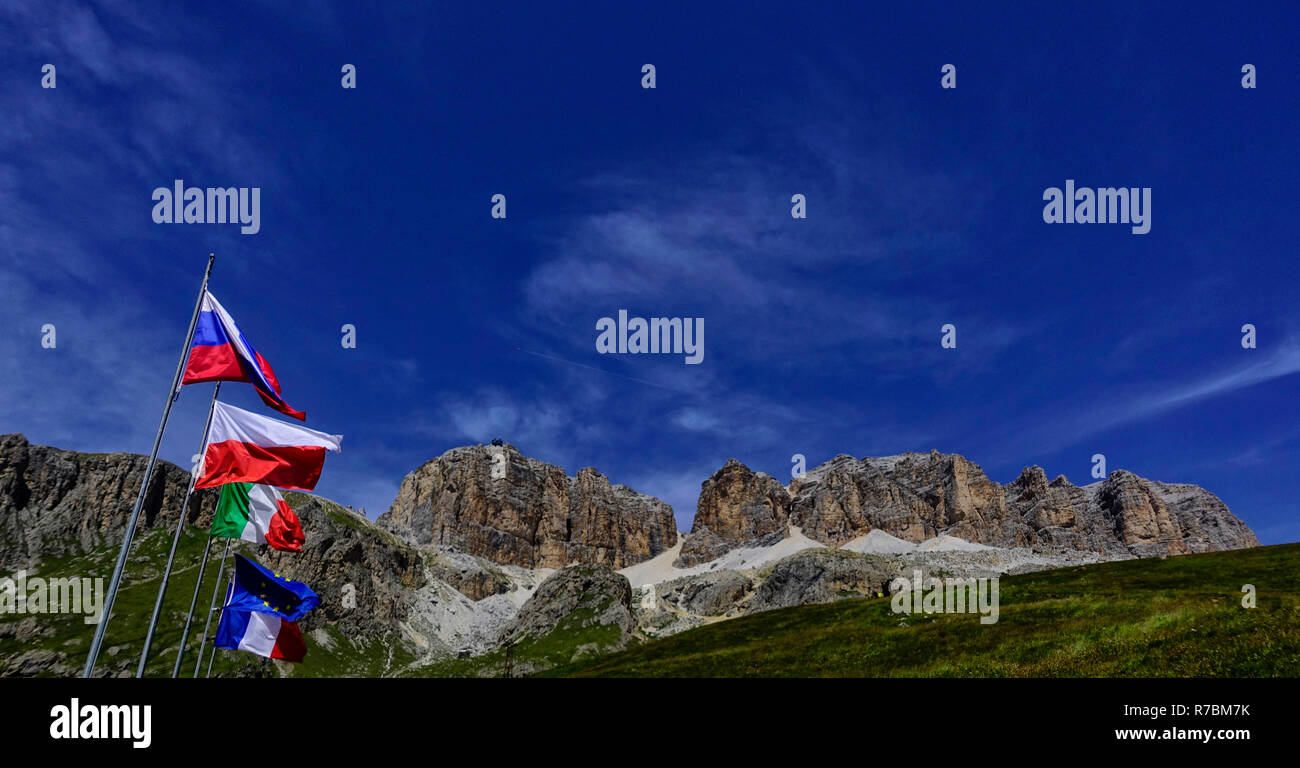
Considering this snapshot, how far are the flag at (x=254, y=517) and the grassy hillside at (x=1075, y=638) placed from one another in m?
28.0

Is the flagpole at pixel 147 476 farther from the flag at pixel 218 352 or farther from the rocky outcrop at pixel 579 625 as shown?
the rocky outcrop at pixel 579 625

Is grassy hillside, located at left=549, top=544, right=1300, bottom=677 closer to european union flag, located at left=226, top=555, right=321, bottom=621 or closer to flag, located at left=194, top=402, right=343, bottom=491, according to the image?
european union flag, located at left=226, top=555, right=321, bottom=621

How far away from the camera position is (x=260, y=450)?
21.4 m

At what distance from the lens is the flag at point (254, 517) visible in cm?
2550

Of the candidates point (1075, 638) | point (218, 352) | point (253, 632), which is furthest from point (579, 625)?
point (218, 352)

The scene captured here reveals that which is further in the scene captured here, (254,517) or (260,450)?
(254,517)

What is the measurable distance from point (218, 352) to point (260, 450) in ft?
11.2

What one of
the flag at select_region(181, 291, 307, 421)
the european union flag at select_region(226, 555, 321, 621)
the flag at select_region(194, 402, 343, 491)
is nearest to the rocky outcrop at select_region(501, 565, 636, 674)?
the european union flag at select_region(226, 555, 321, 621)

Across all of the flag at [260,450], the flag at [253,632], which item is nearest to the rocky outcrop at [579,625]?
the flag at [253,632]

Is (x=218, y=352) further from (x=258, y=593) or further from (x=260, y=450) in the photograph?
(x=258, y=593)

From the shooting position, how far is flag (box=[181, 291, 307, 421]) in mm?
20828
